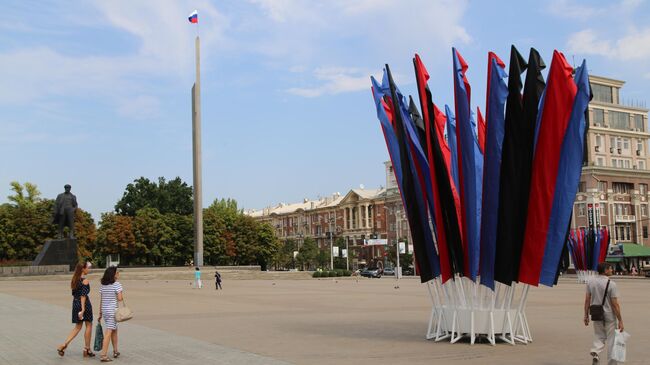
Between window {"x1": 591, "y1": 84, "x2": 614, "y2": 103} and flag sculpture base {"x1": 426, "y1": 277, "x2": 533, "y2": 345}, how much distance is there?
260 feet

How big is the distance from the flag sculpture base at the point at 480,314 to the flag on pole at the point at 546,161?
0.70 meters

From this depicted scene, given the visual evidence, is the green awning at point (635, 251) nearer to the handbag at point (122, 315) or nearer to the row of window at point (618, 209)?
the row of window at point (618, 209)

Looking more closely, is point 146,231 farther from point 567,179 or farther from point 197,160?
point 567,179

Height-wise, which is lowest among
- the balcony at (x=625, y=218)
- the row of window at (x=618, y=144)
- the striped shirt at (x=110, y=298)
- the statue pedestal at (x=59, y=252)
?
the striped shirt at (x=110, y=298)

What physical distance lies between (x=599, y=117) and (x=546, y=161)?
7849 centimetres

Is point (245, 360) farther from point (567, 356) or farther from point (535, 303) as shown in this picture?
point (535, 303)

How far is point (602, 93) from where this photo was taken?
8669 cm

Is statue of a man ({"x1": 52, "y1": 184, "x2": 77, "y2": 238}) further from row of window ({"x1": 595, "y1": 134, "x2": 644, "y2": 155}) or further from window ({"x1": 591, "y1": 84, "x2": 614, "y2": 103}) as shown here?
window ({"x1": 591, "y1": 84, "x2": 614, "y2": 103})

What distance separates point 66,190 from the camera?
4928 cm

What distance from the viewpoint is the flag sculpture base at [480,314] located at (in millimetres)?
13125

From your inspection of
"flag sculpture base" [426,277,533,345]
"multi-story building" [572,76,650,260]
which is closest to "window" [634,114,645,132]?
"multi-story building" [572,76,650,260]

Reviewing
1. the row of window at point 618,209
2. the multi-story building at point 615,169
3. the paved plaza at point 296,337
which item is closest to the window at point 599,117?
the multi-story building at point 615,169

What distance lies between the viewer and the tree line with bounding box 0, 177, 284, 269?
68750mm

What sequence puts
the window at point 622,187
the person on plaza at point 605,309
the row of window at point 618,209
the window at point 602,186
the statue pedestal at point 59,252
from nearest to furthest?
the person on plaza at point 605,309
the statue pedestal at point 59,252
the row of window at point 618,209
the window at point 602,186
the window at point 622,187
